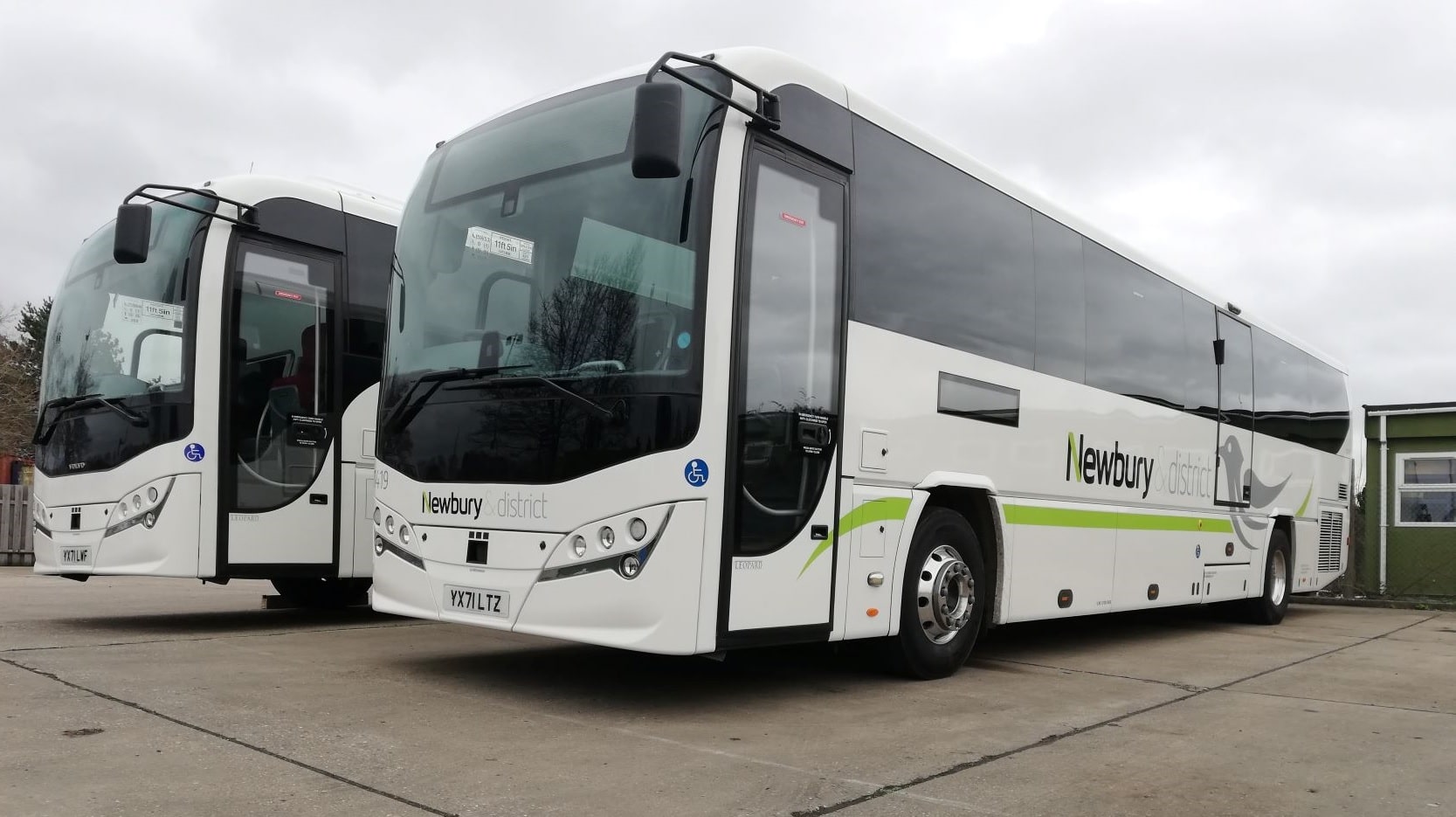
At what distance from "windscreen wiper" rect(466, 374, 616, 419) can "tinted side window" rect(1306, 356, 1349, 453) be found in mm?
11673

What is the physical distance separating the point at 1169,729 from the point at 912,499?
187 cm

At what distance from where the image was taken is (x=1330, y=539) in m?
15.0

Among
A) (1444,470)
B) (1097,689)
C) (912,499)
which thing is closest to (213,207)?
(912,499)

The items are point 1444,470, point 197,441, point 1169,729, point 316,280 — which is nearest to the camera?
point 1169,729

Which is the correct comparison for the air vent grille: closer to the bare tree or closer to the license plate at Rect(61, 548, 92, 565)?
the license plate at Rect(61, 548, 92, 565)

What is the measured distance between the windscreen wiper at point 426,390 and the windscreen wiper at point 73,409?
3.09 metres

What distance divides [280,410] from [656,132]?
527 cm

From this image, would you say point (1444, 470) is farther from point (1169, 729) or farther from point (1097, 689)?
point (1169, 729)

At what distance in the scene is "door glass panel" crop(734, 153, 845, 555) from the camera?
19.3 feet

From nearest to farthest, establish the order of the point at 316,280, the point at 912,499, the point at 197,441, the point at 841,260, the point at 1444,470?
the point at 841,260 < the point at 912,499 < the point at 197,441 < the point at 316,280 < the point at 1444,470

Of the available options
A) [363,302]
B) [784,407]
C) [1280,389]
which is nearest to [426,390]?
[784,407]

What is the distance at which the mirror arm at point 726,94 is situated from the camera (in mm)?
5559

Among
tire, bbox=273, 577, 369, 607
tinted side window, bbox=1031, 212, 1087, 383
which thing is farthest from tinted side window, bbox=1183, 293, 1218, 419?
tire, bbox=273, 577, 369, 607

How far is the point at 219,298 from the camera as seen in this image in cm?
895
